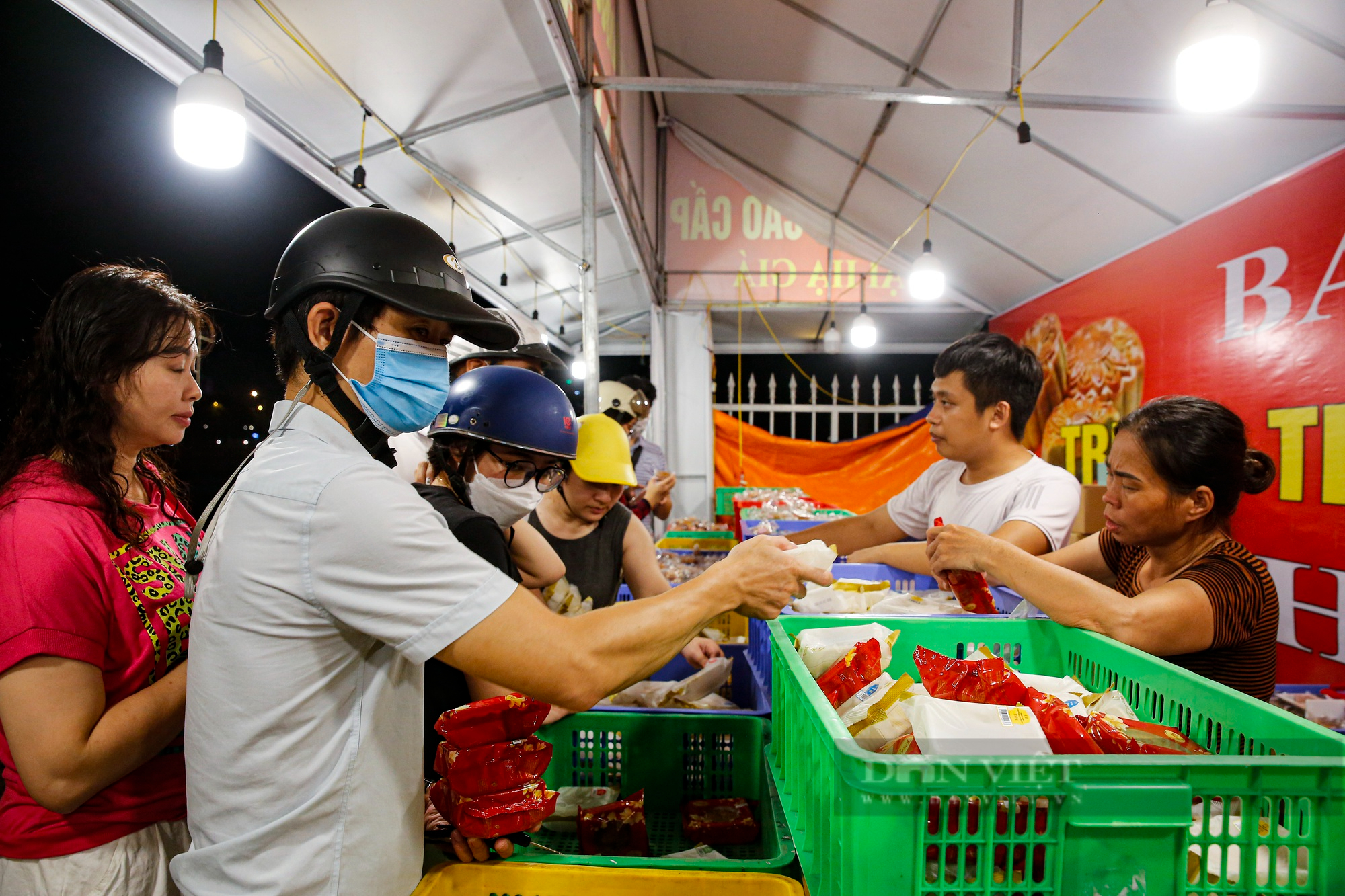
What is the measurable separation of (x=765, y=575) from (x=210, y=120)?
2.39m

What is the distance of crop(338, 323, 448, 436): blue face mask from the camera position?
3.60 feet

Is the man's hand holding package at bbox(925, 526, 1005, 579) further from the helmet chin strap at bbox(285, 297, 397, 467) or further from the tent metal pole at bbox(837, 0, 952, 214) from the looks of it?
the tent metal pole at bbox(837, 0, 952, 214)

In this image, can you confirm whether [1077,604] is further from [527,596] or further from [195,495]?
[195,495]

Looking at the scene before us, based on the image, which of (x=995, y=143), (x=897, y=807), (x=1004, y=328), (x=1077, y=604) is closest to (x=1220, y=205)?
(x=995, y=143)

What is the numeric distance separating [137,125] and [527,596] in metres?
2.96

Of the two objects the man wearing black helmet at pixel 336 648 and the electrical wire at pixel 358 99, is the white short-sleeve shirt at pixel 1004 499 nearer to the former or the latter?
the man wearing black helmet at pixel 336 648

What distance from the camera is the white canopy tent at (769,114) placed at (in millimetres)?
3105

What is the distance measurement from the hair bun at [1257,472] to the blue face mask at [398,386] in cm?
182

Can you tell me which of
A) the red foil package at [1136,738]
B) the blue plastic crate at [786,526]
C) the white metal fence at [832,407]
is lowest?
the blue plastic crate at [786,526]

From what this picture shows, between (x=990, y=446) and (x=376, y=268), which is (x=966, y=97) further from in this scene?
(x=376, y=268)

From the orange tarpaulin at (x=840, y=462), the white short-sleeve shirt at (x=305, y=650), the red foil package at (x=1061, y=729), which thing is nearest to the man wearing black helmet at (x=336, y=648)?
the white short-sleeve shirt at (x=305, y=650)

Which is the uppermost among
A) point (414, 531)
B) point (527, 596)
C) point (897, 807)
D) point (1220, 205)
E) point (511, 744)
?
point (1220, 205)

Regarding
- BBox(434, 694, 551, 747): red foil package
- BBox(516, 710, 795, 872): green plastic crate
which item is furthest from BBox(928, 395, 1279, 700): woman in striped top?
BBox(434, 694, 551, 747): red foil package

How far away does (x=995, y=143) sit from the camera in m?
→ 5.05
